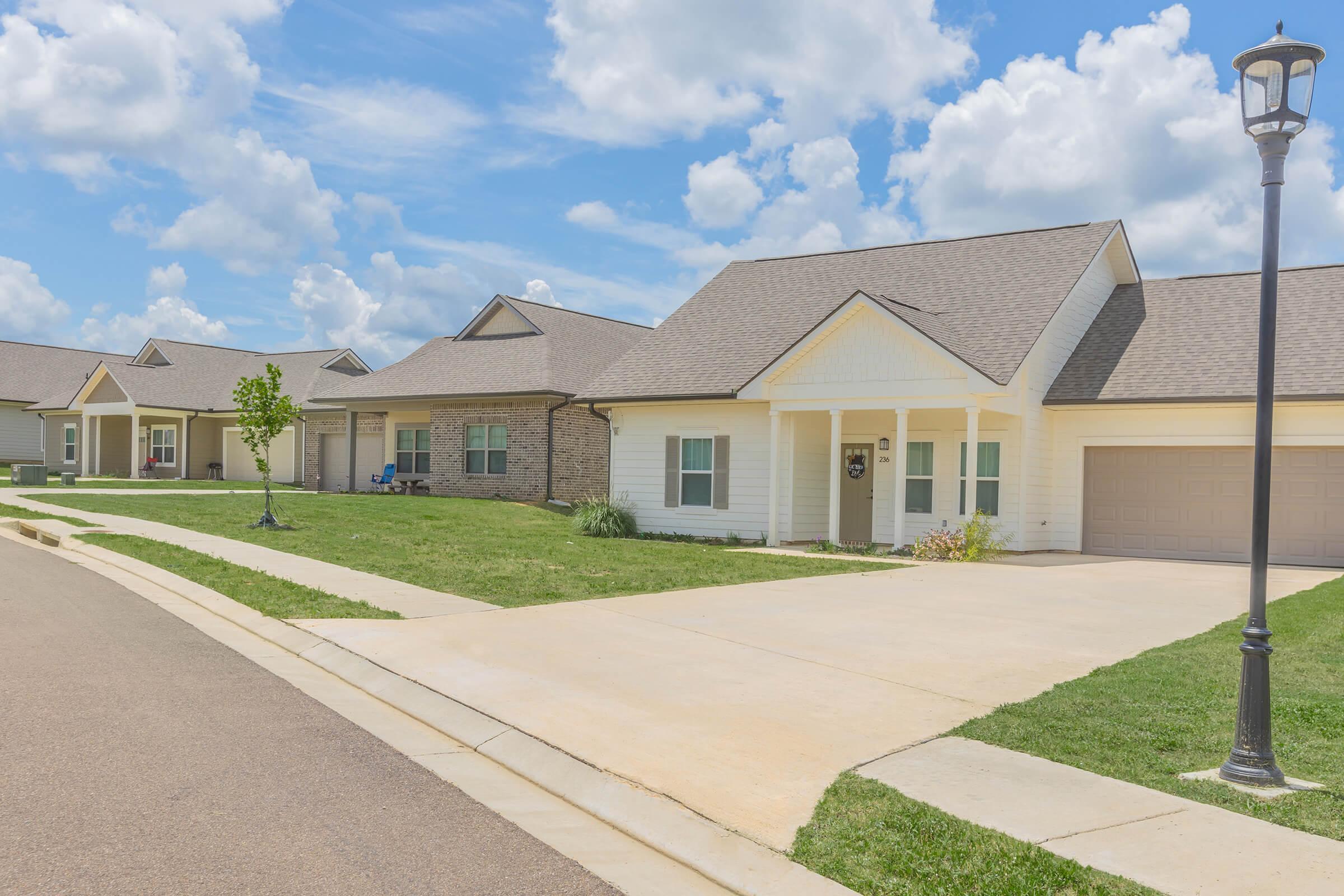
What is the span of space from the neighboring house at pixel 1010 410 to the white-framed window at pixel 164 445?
2565cm

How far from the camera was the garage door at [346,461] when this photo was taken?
34.0 meters

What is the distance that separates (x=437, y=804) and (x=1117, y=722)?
431 cm

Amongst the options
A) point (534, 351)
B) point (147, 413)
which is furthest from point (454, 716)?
point (147, 413)

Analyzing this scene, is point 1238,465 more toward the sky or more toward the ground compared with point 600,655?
more toward the sky

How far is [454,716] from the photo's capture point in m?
6.99

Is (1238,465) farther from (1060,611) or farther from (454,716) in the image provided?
(454,716)

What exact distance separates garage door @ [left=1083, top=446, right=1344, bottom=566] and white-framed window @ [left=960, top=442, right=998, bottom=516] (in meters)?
2.06

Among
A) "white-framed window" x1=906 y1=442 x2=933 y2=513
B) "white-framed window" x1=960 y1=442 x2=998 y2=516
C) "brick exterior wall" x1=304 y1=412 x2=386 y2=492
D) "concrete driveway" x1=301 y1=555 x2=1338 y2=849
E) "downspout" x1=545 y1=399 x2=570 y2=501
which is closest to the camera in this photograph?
"concrete driveway" x1=301 y1=555 x2=1338 y2=849

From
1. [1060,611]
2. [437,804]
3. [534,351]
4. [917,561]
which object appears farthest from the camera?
[534,351]

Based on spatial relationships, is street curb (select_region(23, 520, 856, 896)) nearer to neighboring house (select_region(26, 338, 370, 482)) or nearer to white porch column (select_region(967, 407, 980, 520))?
white porch column (select_region(967, 407, 980, 520))

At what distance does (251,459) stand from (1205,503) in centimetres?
3448

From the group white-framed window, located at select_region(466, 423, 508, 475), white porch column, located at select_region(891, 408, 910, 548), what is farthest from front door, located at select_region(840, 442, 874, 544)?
white-framed window, located at select_region(466, 423, 508, 475)

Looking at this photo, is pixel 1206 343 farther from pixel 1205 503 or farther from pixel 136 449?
pixel 136 449

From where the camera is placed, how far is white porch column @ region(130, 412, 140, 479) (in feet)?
129
